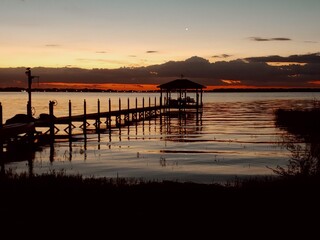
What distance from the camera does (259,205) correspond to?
29.5ft

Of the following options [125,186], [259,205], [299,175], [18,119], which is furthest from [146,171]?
[18,119]

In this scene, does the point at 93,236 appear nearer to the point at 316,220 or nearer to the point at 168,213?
the point at 168,213

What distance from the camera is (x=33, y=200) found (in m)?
9.48

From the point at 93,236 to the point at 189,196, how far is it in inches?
119

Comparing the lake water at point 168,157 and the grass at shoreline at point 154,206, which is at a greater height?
the grass at shoreline at point 154,206

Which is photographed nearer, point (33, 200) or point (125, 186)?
point (33, 200)

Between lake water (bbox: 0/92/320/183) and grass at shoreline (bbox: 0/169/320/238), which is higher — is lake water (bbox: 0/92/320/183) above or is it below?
below

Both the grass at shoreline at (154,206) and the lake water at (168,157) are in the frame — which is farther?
the lake water at (168,157)

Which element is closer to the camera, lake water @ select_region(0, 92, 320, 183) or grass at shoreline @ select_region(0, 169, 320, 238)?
grass at shoreline @ select_region(0, 169, 320, 238)

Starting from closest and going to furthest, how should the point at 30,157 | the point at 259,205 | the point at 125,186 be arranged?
the point at 259,205 < the point at 125,186 < the point at 30,157

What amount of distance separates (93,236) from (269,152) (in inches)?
595

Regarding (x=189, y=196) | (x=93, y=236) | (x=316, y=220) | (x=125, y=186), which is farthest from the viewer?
(x=125, y=186)

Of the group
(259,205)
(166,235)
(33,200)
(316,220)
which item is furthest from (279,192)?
(33,200)

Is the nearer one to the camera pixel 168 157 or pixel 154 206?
pixel 154 206
